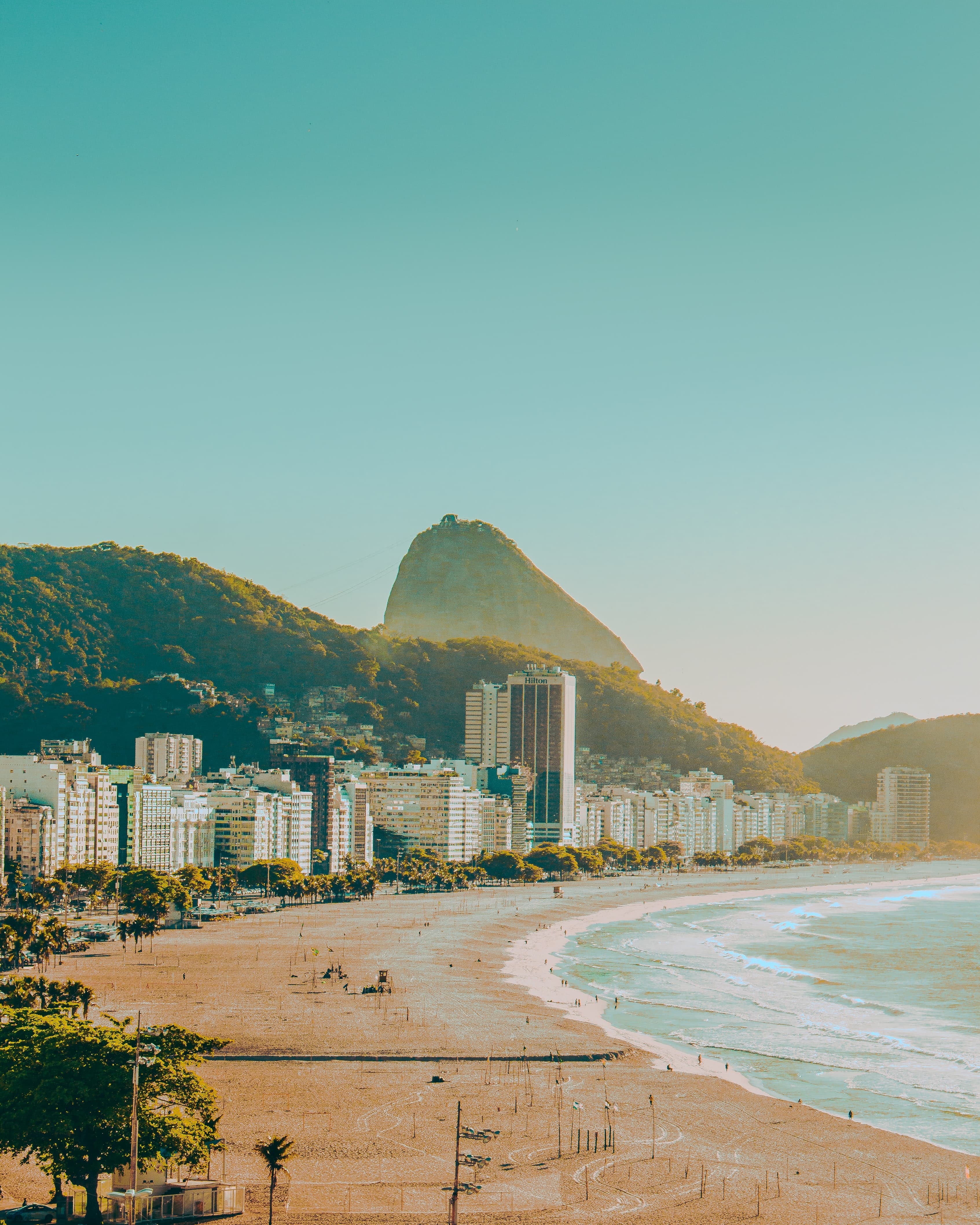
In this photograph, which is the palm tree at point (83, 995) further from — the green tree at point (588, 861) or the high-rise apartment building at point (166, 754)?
the high-rise apartment building at point (166, 754)

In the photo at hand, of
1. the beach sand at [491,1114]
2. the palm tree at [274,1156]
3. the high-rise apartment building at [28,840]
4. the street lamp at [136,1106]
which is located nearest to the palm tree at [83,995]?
the beach sand at [491,1114]

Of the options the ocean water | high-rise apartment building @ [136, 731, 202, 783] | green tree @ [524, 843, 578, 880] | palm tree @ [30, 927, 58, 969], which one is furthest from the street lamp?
high-rise apartment building @ [136, 731, 202, 783]

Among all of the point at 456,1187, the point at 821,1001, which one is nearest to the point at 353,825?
the point at 821,1001

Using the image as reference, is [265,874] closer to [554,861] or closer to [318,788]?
[318,788]

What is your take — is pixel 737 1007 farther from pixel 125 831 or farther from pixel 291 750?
pixel 291 750

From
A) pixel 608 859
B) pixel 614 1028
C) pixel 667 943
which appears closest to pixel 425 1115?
pixel 614 1028

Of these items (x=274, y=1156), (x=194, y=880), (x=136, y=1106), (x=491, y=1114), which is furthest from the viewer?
(x=194, y=880)

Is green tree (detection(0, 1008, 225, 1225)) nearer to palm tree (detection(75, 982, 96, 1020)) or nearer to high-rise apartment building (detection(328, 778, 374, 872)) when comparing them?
palm tree (detection(75, 982, 96, 1020))
